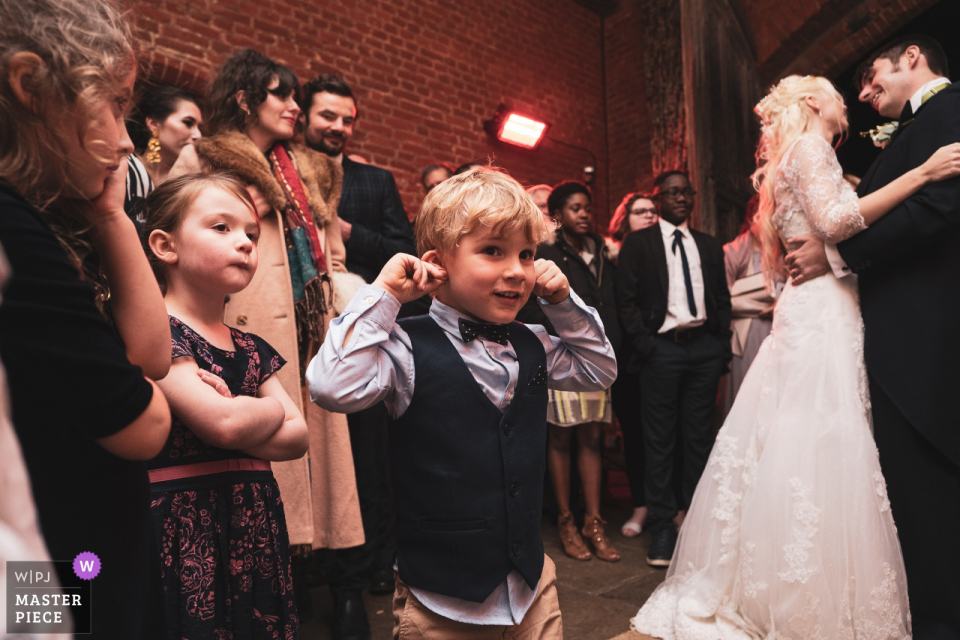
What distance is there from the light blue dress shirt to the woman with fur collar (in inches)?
34.1

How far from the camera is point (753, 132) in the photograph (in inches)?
185

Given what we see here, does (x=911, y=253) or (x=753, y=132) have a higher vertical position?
(x=753, y=132)

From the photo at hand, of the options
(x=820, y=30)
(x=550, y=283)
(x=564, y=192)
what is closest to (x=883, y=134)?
(x=564, y=192)

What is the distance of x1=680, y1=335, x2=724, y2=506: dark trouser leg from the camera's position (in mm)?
3316

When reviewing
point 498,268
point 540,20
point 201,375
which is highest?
point 540,20

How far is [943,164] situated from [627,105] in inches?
225

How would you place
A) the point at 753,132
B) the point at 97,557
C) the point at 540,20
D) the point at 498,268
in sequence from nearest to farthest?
the point at 97,557, the point at 498,268, the point at 753,132, the point at 540,20

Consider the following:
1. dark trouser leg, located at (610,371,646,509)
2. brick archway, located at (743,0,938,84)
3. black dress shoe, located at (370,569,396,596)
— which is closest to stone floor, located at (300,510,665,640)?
black dress shoe, located at (370,569,396,596)

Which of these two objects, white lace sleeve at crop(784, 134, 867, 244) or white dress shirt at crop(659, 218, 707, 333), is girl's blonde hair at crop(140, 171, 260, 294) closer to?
white lace sleeve at crop(784, 134, 867, 244)

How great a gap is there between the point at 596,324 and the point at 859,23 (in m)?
5.56

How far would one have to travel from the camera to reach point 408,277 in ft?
4.20

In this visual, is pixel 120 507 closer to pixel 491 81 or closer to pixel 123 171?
pixel 123 171

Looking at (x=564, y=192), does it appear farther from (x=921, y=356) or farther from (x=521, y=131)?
(x=521, y=131)

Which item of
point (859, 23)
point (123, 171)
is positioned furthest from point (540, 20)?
point (123, 171)
